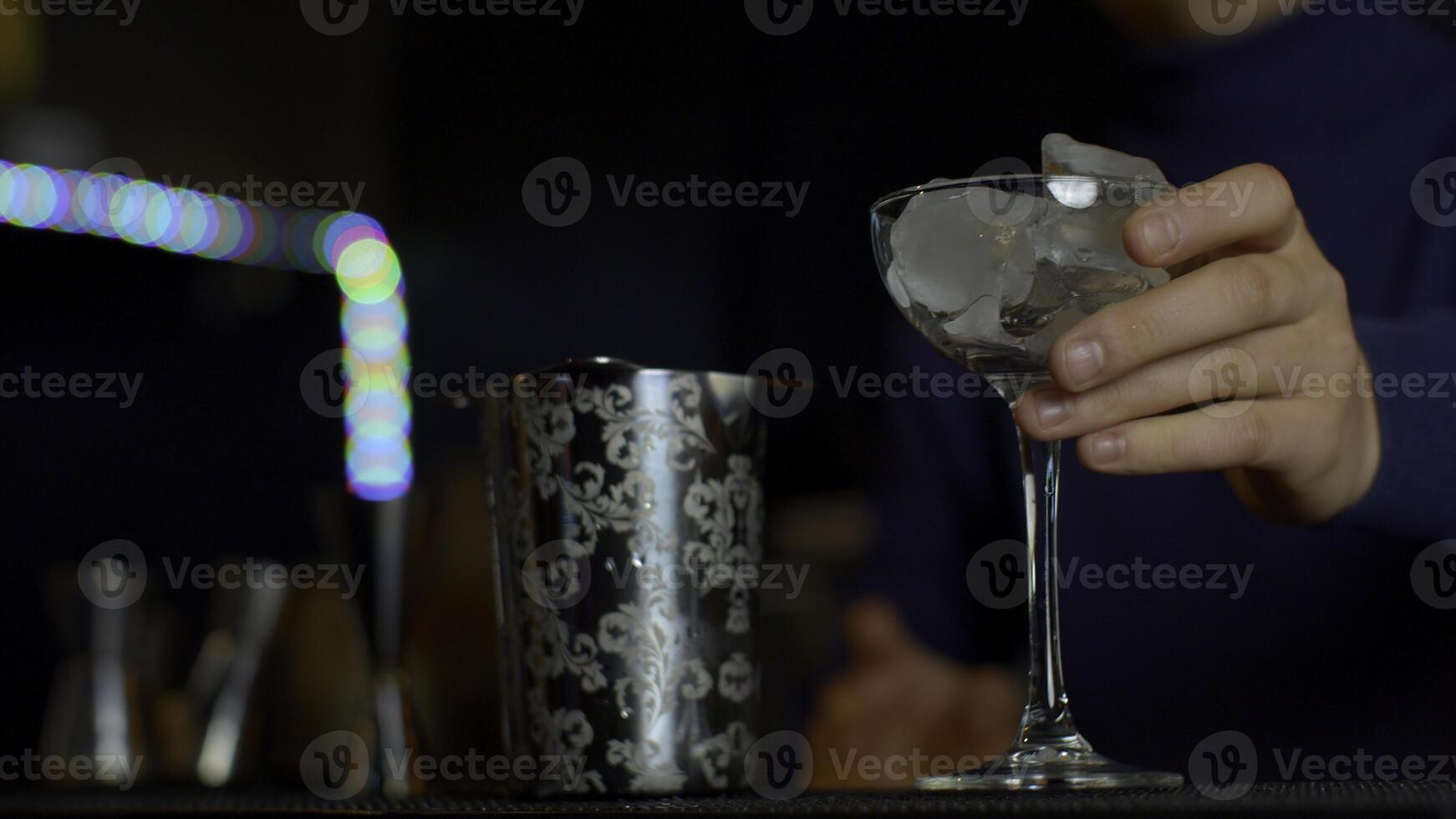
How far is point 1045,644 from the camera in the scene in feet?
2.04

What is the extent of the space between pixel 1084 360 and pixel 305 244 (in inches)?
99.7

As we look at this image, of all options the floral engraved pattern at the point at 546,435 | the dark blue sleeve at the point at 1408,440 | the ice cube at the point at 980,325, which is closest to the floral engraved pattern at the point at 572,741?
the floral engraved pattern at the point at 546,435

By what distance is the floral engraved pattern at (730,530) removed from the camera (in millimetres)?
654

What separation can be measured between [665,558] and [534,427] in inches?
3.8

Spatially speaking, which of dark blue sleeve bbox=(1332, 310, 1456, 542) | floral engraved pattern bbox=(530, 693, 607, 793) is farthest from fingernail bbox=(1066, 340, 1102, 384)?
dark blue sleeve bbox=(1332, 310, 1456, 542)

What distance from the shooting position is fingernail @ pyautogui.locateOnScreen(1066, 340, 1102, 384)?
0.60m

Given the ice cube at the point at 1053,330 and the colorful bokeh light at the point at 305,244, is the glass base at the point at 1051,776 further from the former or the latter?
the colorful bokeh light at the point at 305,244

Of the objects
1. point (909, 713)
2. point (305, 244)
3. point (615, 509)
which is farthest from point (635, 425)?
point (305, 244)

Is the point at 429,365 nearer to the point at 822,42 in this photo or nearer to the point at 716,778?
the point at 822,42

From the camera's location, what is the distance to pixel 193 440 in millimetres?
2629

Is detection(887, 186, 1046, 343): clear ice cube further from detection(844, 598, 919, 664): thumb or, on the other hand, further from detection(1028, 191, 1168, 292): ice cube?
detection(844, 598, 919, 664): thumb

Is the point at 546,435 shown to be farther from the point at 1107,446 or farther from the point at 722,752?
the point at 1107,446

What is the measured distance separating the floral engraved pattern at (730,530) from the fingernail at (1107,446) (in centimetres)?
18

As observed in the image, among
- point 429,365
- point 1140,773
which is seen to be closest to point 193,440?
point 429,365
